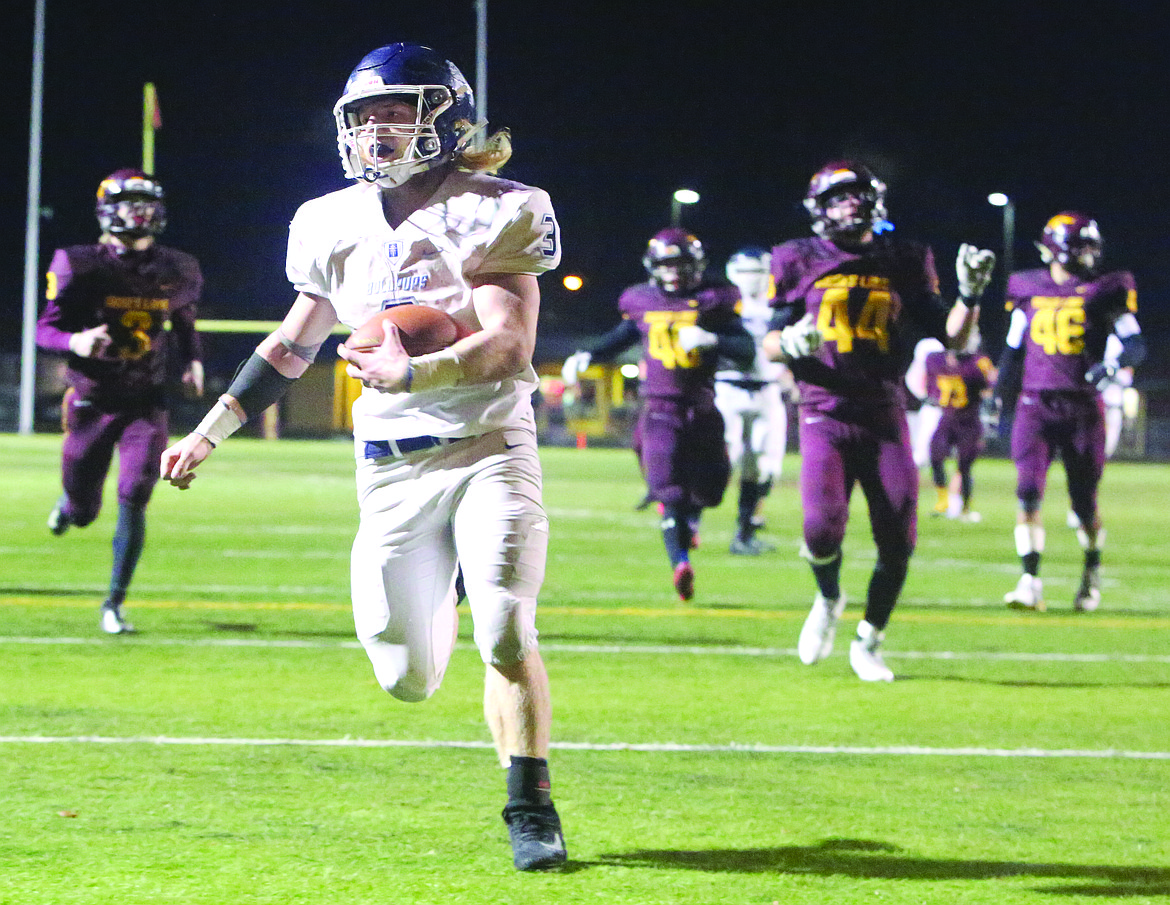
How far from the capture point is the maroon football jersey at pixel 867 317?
615 cm

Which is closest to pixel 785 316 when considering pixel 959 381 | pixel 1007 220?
pixel 959 381

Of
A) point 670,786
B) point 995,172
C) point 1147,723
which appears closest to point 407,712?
point 670,786

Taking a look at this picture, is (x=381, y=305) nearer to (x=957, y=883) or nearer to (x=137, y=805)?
(x=137, y=805)

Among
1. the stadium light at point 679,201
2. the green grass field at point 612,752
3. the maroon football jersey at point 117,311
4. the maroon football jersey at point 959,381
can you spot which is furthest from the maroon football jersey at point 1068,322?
the stadium light at point 679,201

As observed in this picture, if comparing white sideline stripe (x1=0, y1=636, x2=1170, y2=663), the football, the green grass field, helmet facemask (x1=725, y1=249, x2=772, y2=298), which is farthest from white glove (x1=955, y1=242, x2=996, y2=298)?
helmet facemask (x1=725, y1=249, x2=772, y2=298)

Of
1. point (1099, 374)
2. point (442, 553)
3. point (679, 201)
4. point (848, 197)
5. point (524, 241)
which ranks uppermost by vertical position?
point (679, 201)

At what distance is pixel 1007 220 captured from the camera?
44594mm

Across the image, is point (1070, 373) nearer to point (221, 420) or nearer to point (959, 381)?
point (221, 420)

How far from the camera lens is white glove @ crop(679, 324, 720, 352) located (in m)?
8.76

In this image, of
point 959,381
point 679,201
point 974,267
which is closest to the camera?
point 974,267

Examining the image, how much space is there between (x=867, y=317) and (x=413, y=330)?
118 inches

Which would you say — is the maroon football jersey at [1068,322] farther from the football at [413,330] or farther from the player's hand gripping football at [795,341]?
the football at [413,330]

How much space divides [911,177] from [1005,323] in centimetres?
459

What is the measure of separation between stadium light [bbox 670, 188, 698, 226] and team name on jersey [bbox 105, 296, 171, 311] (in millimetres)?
37287
